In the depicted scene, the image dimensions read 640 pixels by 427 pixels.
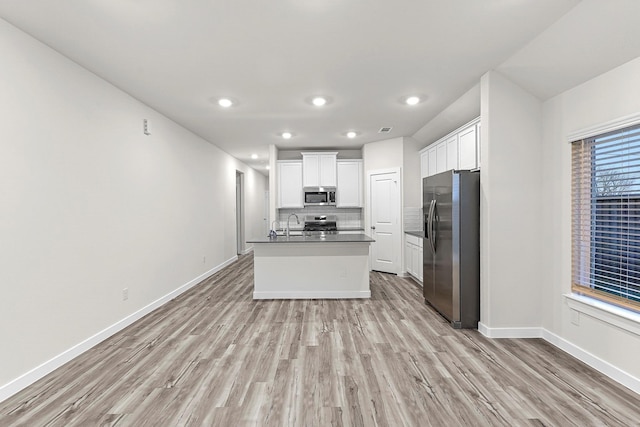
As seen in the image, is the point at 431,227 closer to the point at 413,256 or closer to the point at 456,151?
the point at 456,151

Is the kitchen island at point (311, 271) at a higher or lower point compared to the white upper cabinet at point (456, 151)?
lower

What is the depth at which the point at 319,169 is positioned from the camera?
21.6ft

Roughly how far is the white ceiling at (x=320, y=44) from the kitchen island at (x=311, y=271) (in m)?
2.08

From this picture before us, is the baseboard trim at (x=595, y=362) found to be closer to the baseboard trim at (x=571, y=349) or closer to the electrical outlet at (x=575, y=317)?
the baseboard trim at (x=571, y=349)

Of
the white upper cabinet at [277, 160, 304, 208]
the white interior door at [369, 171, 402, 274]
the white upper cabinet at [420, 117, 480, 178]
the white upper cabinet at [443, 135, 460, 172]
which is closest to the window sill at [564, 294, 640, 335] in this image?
the white upper cabinet at [420, 117, 480, 178]

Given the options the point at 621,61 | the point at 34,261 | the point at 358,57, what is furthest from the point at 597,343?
the point at 34,261

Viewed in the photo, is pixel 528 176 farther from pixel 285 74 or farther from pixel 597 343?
pixel 285 74

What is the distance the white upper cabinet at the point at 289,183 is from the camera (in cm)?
669

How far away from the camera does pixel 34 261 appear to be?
2.37 metres

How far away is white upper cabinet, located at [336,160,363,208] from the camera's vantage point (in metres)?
6.65

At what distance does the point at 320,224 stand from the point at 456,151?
335 centimetres

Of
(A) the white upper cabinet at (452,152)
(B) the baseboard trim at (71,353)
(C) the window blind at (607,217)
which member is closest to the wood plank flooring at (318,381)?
(B) the baseboard trim at (71,353)

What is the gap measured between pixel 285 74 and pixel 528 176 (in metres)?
2.71

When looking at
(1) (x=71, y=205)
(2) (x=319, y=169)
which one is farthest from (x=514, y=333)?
(2) (x=319, y=169)
